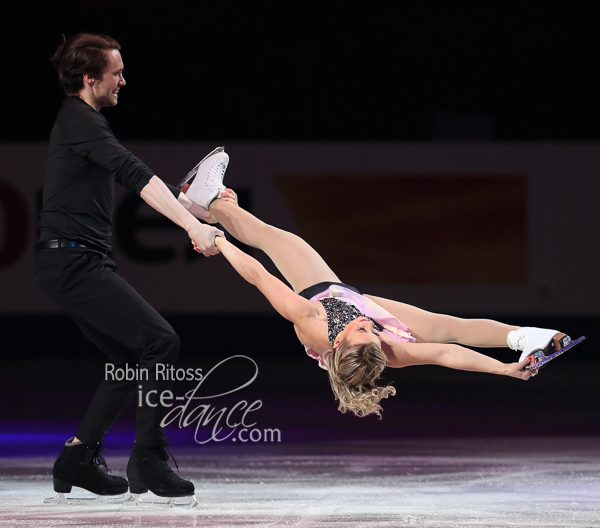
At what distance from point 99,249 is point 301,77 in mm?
6214

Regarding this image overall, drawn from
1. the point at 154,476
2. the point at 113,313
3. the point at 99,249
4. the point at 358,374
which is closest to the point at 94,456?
the point at 154,476

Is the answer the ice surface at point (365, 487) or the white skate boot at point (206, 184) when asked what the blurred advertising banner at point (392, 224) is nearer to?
the ice surface at point (365, 487)

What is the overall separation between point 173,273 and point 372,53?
10.3 ft

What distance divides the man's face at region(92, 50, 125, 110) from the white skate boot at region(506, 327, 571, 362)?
2044 millimetres

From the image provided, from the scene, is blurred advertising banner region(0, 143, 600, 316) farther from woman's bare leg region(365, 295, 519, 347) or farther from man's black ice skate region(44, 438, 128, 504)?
man's black ice skate region(44, 438, 128, 504)

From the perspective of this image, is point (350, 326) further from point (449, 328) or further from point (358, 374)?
point (449, 328)

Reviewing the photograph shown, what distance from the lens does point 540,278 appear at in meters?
9.23

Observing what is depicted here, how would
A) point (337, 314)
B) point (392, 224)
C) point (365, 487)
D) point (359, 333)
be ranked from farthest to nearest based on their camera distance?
point (392, 224)
point (365, 487)
point (337, 314)
point (359, 333)

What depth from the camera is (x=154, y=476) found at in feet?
14.3

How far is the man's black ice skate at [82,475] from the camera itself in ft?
14.8

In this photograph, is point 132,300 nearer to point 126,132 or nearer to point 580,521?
point 580,521

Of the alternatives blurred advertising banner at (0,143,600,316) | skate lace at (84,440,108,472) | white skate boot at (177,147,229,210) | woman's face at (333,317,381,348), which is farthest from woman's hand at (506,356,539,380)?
blurred advertising banner at (0,143,600,316)

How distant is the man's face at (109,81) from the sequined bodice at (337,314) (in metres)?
1.30

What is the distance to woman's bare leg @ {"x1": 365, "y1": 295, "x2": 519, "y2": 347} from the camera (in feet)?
15.3
